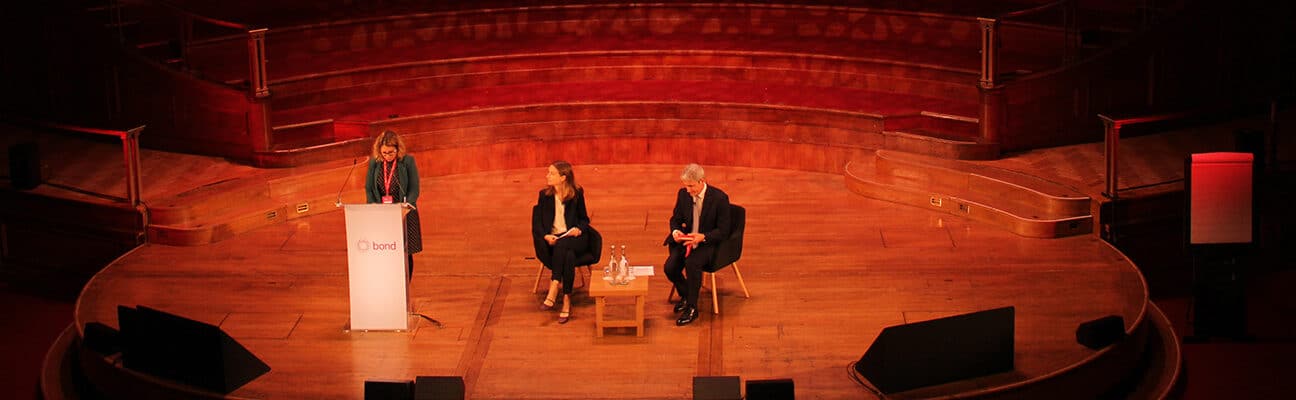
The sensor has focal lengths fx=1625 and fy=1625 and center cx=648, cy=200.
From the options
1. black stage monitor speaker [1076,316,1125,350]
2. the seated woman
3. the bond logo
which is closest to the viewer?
black stage monitor speaker [1076,316,1125,350]

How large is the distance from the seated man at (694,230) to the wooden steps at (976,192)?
2.39 metres

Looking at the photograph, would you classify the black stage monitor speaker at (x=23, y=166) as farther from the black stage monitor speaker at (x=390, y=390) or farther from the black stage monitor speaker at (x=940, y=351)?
the black stage monitor speaker at (x=940, y=351)

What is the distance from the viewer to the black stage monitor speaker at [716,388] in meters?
7.29

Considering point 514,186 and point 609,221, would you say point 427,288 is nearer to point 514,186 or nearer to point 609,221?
point 609,221

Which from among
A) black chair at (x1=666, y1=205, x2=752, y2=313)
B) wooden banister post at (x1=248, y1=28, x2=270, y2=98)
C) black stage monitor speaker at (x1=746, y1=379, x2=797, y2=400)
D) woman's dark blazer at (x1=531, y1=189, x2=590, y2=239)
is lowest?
black stage monitor speaker at (x1=746, y1=379, x2=797, y2=400)

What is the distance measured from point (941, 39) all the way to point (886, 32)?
0.52 m

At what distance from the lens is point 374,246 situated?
27.6 feet

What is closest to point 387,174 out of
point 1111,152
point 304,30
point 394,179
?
point 394,179

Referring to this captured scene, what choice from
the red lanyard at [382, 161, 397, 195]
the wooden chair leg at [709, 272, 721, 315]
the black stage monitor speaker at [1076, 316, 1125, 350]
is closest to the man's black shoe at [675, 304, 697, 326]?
the wooden chair leg at [709, 272, 721, 315]

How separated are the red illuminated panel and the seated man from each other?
256 centimetres

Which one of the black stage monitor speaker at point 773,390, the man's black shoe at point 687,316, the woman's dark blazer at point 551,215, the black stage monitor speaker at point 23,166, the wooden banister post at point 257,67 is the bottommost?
the black stage monitor speaker at point 773,390

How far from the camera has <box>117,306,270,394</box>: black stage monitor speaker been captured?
7766 millimetres

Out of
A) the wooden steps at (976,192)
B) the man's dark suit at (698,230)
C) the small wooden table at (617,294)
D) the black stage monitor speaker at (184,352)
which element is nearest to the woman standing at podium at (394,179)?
the small wooden table at (617,294)

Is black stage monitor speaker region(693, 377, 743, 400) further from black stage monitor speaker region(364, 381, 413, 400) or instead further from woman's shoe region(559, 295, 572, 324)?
woman's shoe region(559, 295, 572, 324)
